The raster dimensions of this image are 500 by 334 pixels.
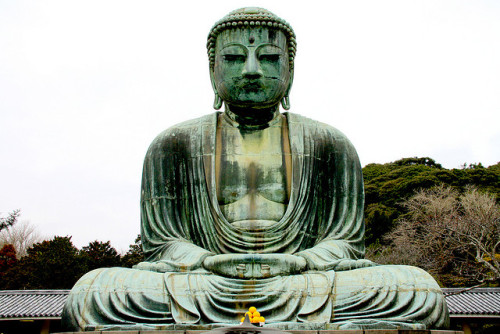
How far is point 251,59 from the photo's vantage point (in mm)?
6465

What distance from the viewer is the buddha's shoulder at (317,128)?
6852mm

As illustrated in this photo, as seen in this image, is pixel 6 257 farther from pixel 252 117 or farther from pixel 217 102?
pixel 252 117

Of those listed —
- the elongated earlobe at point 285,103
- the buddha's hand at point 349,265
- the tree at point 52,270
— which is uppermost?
the elongated earlobe at point 285,103

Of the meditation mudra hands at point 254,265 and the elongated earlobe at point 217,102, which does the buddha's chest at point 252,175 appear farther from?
the meditation mudra hands at point 254,265

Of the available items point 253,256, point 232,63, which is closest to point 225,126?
point 232,63

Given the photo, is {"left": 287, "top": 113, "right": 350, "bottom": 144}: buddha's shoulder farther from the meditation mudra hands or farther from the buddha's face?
the meditation mudra hands

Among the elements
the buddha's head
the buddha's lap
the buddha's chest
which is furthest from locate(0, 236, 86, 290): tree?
the buddha's lap

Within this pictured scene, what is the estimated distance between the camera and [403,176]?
35875mm

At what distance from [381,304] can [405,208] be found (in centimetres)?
2835

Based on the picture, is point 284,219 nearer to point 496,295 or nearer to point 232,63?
point 232,63

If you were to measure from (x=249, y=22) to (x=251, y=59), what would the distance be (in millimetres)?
460

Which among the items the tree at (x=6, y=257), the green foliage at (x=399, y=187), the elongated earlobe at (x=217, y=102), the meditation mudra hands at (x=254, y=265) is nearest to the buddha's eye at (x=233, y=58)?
the elongated earlobe at (x=217, y=102)

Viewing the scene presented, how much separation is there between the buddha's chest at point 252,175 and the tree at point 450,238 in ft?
60.8

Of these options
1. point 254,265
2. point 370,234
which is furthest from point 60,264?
point 254,265
